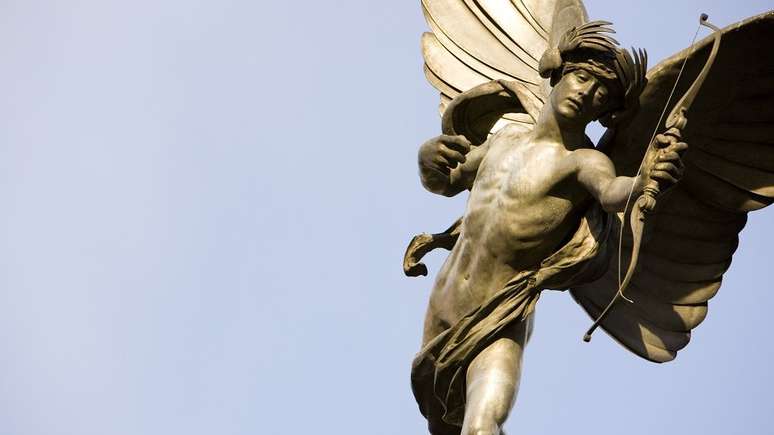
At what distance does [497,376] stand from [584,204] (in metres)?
1.17

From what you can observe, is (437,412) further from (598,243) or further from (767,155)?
(767,155)

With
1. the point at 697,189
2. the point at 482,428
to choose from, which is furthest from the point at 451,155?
the point at 482,428

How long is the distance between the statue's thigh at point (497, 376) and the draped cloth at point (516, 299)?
2.7 inches

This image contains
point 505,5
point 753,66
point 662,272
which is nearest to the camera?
point 753,66

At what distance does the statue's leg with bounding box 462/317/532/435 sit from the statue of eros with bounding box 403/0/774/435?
0.03 feet

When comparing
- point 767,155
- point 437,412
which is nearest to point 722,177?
→ point 767,155

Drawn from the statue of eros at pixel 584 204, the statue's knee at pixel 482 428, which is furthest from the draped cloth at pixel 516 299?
the statue's knee at pixel 482 428

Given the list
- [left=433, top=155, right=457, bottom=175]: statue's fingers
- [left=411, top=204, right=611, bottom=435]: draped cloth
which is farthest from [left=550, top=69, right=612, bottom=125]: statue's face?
[left=433, top=155, right=457, bottom=175]: statue's fingers

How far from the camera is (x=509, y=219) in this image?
11.5 m

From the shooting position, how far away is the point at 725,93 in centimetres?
1144

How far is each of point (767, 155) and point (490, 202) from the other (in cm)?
167

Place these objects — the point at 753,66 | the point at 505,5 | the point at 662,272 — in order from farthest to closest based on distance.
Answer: the point at 505,5 → the point at 662,272 → the point at 753,66

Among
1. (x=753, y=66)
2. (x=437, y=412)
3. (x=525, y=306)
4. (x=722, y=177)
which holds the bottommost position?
(x=437, y=412)

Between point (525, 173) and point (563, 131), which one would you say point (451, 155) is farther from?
point (563, 131)
